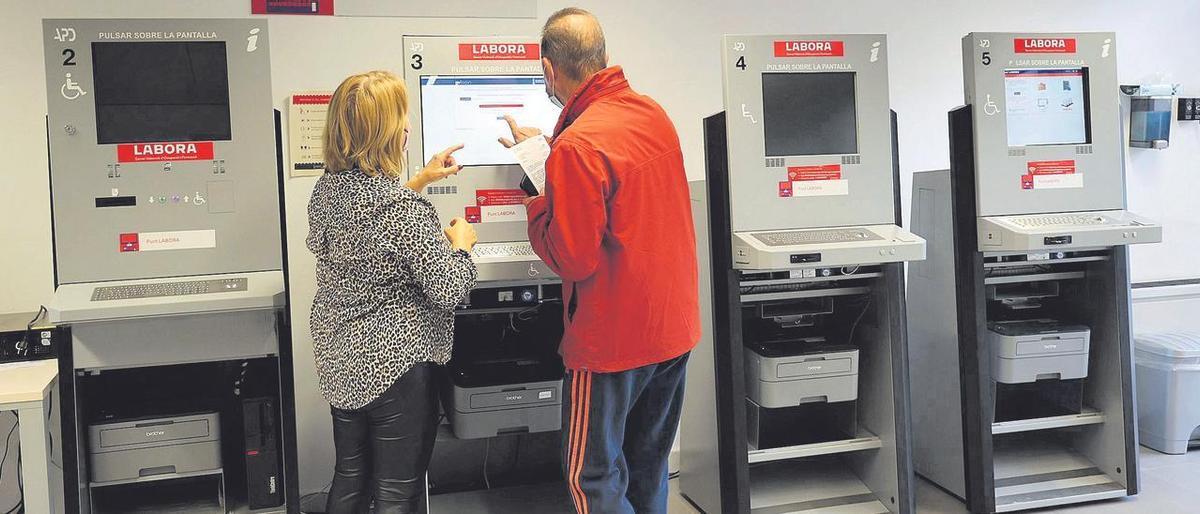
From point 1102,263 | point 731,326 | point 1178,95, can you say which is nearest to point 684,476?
point 731,326

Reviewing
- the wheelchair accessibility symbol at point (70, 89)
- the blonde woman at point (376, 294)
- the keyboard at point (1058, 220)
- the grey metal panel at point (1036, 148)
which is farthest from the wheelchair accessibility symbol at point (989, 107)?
the wheelchair accessibility symbol at point (70, 89)

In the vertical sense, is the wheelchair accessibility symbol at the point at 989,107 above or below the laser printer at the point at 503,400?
above

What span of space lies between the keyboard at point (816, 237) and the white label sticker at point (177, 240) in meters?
1.65

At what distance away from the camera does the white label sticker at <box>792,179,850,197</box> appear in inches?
115

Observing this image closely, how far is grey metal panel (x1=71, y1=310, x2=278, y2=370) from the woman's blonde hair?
57cm

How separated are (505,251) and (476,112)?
49 centimetres

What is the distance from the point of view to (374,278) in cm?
217

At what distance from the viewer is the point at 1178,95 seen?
4.36 meters

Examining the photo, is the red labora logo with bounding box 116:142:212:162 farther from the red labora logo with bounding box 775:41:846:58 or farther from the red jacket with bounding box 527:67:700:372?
the red labora logo with bounding box 775:41:846:58

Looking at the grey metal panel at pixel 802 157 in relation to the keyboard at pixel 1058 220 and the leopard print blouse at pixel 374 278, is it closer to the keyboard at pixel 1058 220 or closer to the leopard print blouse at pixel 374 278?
the keyboard at pixel 1058 220

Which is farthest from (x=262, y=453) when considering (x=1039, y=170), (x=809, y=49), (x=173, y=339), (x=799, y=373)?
(x=1039, y=170)

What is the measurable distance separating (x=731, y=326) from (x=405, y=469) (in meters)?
1.18

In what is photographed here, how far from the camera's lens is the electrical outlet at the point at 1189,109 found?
14.2 ft

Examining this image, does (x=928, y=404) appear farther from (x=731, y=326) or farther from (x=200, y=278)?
(x=200, y=278)
